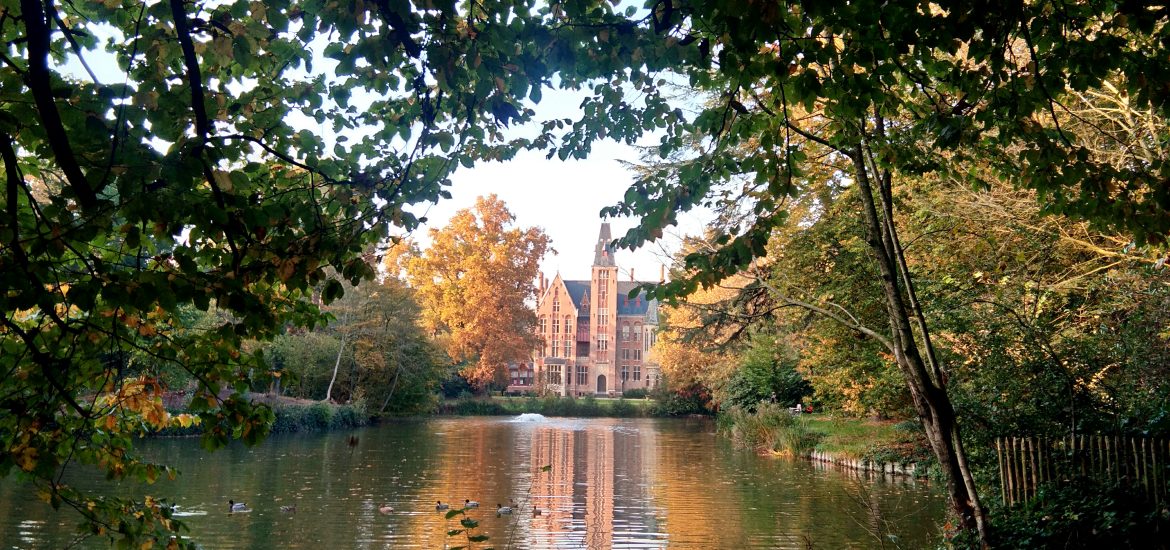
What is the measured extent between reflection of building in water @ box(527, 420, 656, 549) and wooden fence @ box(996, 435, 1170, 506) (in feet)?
14.3

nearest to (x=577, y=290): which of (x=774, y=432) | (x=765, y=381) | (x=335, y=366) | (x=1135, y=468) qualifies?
(x=335, y=366)

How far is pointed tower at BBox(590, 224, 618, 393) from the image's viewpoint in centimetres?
7644

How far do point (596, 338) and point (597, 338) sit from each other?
0.30 feet

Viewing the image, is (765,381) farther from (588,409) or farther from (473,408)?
(473,408)

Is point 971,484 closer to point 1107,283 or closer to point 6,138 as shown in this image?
point 6,138

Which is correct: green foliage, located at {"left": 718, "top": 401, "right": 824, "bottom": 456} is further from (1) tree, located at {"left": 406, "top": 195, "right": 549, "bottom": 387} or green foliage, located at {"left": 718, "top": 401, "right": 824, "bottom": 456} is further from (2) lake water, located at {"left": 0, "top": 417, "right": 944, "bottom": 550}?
(1) tree, located at {"left": 406, "top": 195, "right": 549, "bottom": 387}

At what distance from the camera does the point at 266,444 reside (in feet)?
76.8

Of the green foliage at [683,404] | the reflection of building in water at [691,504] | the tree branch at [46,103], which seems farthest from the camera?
the green foliage at [683,404]

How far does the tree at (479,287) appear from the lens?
46812 mm

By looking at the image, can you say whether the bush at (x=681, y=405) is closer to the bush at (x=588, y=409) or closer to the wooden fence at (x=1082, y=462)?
the bush at (x=588, y=409)

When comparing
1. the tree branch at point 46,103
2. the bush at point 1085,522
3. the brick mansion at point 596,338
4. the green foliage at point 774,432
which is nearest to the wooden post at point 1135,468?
the bush at point 1085,522

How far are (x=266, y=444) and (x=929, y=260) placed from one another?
1789 centimetres

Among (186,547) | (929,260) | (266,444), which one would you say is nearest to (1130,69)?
(186,547)

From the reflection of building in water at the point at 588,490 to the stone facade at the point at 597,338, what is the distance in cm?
4910
